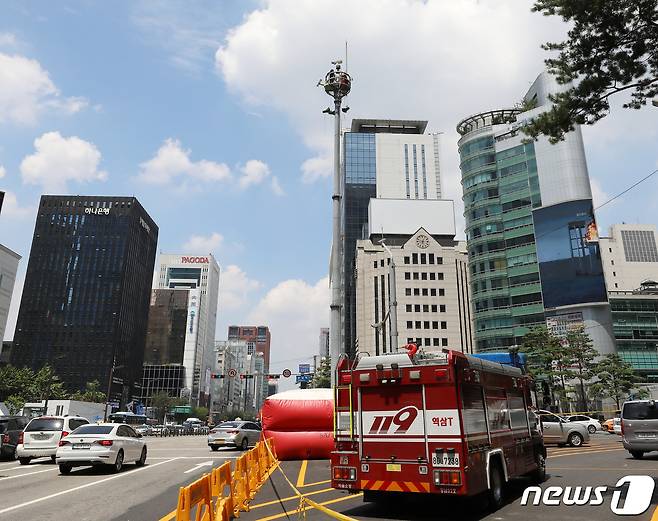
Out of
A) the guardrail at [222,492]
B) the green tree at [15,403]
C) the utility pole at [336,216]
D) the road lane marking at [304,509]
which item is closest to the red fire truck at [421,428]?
the road lane marking at [304,509]

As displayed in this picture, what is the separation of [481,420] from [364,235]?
486 ft

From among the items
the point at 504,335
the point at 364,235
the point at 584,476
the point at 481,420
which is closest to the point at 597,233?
the point at 504,335

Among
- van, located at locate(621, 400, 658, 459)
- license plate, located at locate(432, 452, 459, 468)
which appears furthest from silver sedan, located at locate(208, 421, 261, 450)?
license plate, located at locate(432, 452, 459, 468)

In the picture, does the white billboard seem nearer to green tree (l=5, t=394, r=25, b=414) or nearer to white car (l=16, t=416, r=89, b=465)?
green tree (l=5, t=394, r=25, b=414)

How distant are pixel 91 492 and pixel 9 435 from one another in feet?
37.5

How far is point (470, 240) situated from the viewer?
87250mm

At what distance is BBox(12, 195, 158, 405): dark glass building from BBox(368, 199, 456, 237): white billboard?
69057 millimetres

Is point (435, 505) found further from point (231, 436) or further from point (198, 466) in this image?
point (231, 436)

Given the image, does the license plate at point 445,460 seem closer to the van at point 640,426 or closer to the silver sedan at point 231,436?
the van at point 640,426

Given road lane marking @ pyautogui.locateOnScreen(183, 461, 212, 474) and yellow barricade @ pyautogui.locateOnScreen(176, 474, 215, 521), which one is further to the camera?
road lane marking @ pyautogui.locateOnScreen(183, 461, 212, 474)

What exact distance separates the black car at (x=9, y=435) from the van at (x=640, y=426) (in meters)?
22.6

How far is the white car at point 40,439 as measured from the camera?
59.5 feet

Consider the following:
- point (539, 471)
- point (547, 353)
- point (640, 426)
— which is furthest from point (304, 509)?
point (547, 353)

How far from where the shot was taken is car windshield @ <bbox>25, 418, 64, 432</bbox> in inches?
736
